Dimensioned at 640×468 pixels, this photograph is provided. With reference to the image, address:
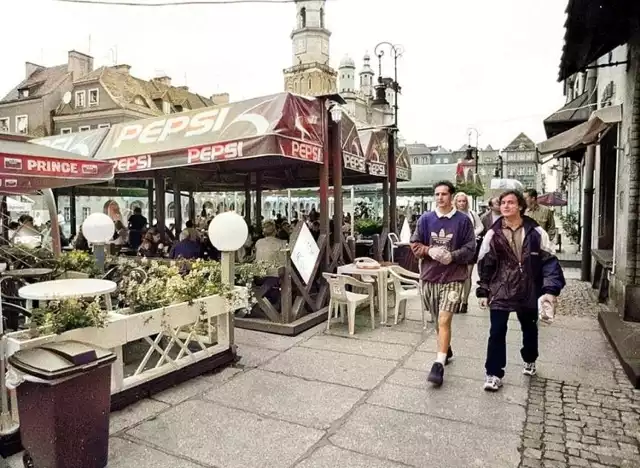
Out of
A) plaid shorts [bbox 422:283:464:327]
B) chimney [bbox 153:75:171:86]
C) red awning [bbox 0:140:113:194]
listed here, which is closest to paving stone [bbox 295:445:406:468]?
plaid shorts [bbox 422:283:464:327]

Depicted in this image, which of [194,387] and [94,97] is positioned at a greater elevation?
[94,97]

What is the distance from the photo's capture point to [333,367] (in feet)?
14.1

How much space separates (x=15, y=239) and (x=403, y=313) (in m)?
6.10

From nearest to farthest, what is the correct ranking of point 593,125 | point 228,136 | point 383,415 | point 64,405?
point 64,405, point 383,415, point 228,136, point 593,125

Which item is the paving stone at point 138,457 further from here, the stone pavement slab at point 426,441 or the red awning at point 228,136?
the red awning at point 228,136

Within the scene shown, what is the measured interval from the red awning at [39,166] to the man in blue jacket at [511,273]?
4159mm

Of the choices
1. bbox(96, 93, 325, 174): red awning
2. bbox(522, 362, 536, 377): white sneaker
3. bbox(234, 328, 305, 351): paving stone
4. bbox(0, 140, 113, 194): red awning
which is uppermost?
bbox(96, 93, 325, 174): red awning

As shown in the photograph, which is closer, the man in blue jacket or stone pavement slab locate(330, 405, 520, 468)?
stone pavement slab locate(330, 405, 520, 468)

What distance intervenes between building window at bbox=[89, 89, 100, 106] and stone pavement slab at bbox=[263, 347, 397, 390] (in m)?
36.0

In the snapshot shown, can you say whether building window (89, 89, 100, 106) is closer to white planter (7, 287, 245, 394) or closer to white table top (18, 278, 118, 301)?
white planter (7, 287, 245, 394)

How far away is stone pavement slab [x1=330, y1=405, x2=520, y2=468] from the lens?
8.82ft

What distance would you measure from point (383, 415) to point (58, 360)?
7.04 ft

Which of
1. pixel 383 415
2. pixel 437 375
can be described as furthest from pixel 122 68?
pixel 383 415

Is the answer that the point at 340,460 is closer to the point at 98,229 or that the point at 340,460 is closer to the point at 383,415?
the point at 383,415
